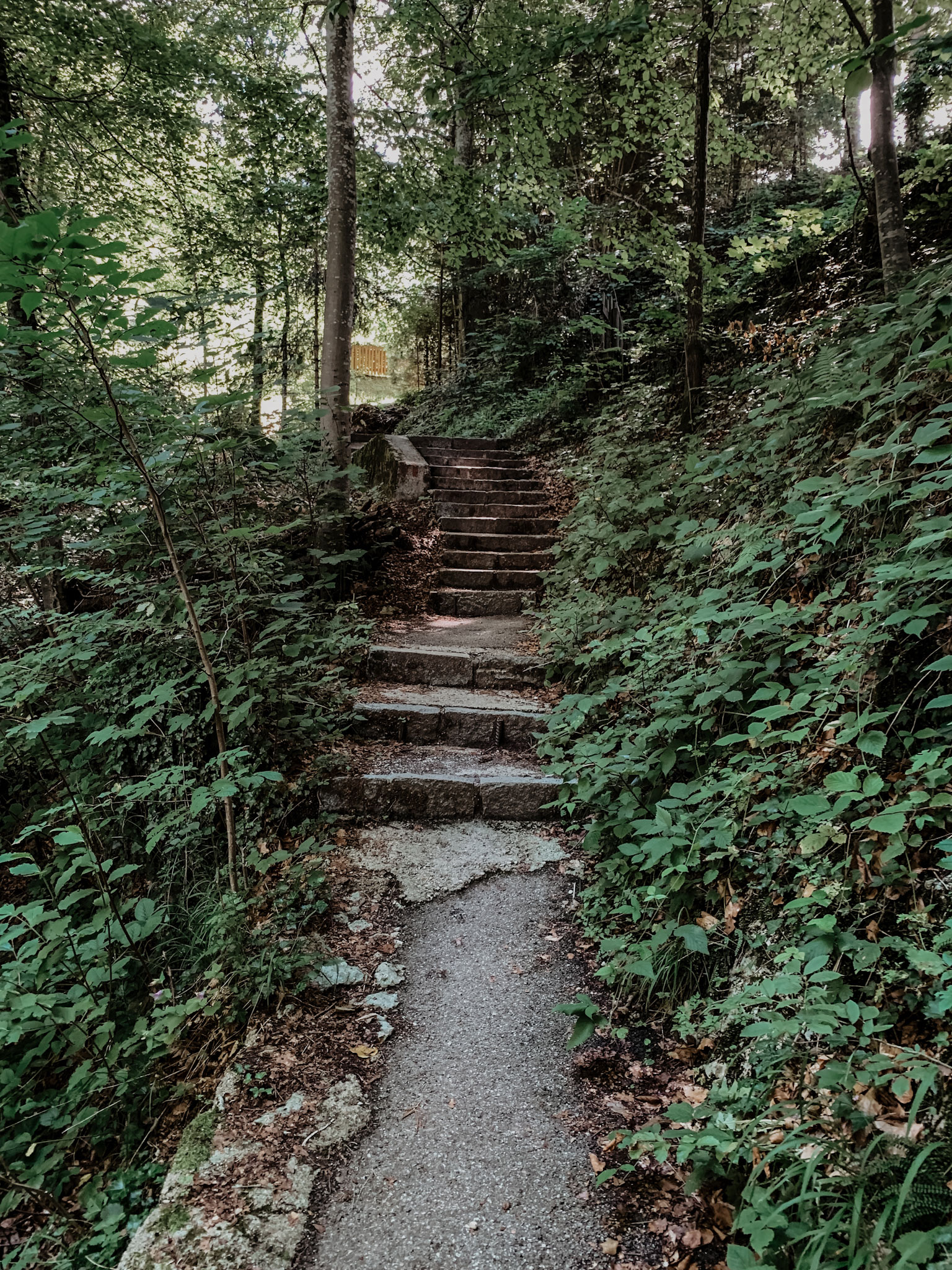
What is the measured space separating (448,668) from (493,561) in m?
2.13

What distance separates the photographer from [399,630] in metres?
5.37

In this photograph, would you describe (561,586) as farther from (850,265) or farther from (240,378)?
(850,265)

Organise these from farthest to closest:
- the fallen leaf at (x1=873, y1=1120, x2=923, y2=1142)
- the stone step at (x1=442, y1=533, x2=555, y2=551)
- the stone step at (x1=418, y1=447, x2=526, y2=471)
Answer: the stone step at (x1=418, y1=447, x2=526, y2=471) → the stone step at (x1=442, y1=533, x2=555, y2=551) → the fallen leaf at (x1=873, y1=1120, x2=923, y2=1142)

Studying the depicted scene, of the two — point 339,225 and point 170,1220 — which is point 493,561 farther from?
point 170,1220

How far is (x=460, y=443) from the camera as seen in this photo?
9.57 meters

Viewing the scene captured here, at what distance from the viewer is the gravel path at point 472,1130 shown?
1597 millimetres

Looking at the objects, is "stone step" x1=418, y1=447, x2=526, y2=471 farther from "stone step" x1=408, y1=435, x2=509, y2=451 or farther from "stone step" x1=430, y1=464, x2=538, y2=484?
"stone step" x1=408, y1=435, x2=509, y2=451

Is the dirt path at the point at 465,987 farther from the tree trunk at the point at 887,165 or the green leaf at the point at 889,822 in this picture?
the tree trunk at the point at 887,165

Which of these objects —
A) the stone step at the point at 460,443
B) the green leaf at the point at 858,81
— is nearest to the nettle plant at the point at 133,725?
the green leaf at the point at 858,81

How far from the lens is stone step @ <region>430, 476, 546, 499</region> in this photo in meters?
7.93

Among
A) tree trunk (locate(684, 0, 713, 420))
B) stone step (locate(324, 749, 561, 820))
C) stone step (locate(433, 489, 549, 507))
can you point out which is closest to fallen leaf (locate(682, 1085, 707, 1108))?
stone step (locate(324, 749, 561, 820))

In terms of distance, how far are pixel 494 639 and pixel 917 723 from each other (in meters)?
3.51

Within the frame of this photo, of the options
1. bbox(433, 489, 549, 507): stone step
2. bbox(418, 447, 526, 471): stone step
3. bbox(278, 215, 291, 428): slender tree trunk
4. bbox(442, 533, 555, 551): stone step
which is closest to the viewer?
bbox(278, 215, 291, 428): slender tree trunk

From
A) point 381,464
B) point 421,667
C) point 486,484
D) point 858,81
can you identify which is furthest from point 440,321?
point 858,81
